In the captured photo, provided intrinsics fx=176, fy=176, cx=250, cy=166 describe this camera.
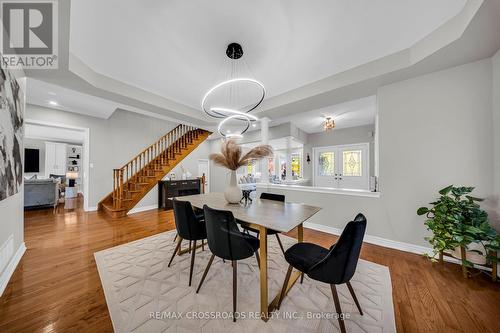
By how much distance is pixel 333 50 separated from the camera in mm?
2316

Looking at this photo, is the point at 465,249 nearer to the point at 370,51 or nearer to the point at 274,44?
the point at 370,51

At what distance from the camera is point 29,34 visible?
1.88 metres

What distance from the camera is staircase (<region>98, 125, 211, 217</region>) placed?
464 cm

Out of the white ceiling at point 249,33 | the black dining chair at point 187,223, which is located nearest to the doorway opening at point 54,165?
the white ceiling at point 249,33

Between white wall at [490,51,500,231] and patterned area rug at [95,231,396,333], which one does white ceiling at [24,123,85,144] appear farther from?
white wall at [490,51,500,231]

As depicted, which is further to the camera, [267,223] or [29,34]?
[29,34]

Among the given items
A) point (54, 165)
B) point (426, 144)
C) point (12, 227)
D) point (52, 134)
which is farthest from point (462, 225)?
point (54, 165)

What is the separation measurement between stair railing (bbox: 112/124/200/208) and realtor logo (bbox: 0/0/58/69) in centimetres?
293

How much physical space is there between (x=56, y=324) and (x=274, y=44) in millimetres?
3403

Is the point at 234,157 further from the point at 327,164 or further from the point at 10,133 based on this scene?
the point at 327,164

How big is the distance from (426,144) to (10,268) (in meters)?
5.38

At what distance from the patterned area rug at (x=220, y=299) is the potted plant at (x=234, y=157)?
891mm

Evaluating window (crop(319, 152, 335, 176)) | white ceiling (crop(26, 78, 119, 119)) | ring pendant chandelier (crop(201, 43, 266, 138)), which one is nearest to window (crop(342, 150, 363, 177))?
window (crop(319, 152, 335, 176))

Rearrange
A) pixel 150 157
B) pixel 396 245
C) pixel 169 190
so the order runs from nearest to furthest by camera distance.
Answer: pixel 396 245
pixel 169 190
pixel 150 157
